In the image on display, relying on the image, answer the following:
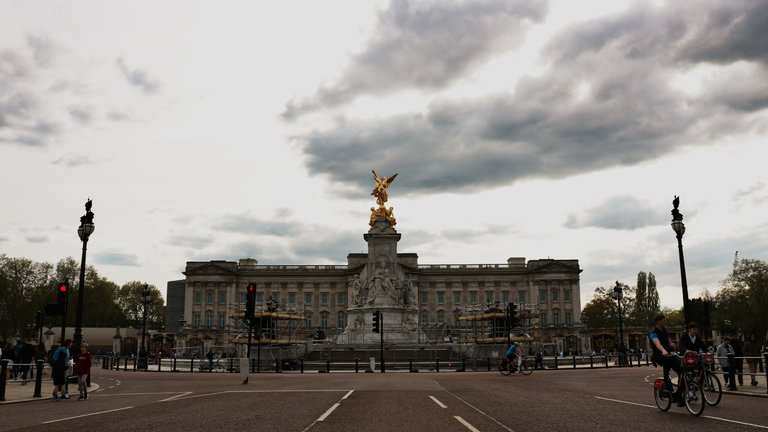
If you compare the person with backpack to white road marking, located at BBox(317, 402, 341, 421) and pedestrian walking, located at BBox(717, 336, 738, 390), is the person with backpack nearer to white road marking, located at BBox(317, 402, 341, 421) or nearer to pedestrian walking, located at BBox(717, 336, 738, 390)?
white road marking, located at BBox(317, 402, 341, 421)

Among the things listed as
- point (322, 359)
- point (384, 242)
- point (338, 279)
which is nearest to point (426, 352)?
point (322, 359)

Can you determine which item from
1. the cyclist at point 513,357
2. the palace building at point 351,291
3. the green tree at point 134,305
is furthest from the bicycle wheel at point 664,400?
the green tree at point 134,305

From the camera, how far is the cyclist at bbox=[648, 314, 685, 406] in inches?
584

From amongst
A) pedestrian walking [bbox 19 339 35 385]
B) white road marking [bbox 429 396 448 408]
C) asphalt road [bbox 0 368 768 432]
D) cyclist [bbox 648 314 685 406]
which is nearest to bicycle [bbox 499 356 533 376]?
asphalt road [bbox 0 368 768 432]

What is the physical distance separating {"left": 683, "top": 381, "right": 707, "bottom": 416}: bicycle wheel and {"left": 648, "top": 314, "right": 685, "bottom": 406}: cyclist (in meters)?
0.31

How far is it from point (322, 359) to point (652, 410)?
45656 mm

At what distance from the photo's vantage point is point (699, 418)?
13.7 metres

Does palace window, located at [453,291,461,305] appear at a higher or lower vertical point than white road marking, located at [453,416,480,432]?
higher

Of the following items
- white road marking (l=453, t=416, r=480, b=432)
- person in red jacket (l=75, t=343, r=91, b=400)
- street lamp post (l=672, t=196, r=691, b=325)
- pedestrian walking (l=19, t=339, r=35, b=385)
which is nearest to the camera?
white road marking (l=453, t=416, r=480, b=432)

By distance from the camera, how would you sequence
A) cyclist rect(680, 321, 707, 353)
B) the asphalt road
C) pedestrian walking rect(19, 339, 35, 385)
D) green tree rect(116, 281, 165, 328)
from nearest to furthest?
the asphalt road → cyclist rect(680, 321, 707, 353) → pedestrian walking rect(19, 339, 35, 385) → green tree rect(116, 281, 165, 328)

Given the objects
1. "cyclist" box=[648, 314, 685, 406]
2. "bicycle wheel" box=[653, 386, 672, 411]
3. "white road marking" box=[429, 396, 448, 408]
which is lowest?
"white road marking" box=[429, 396, 448, 408]

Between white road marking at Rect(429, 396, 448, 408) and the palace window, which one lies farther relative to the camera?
the palace window

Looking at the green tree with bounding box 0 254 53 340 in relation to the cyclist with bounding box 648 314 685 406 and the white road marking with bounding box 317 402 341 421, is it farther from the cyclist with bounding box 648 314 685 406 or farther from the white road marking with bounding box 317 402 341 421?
the cyclist with bounding box 648 314 685 406

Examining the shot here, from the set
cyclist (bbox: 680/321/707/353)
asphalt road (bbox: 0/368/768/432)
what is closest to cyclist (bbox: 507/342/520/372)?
asphalt road (bbox: 0/368/768/432)
